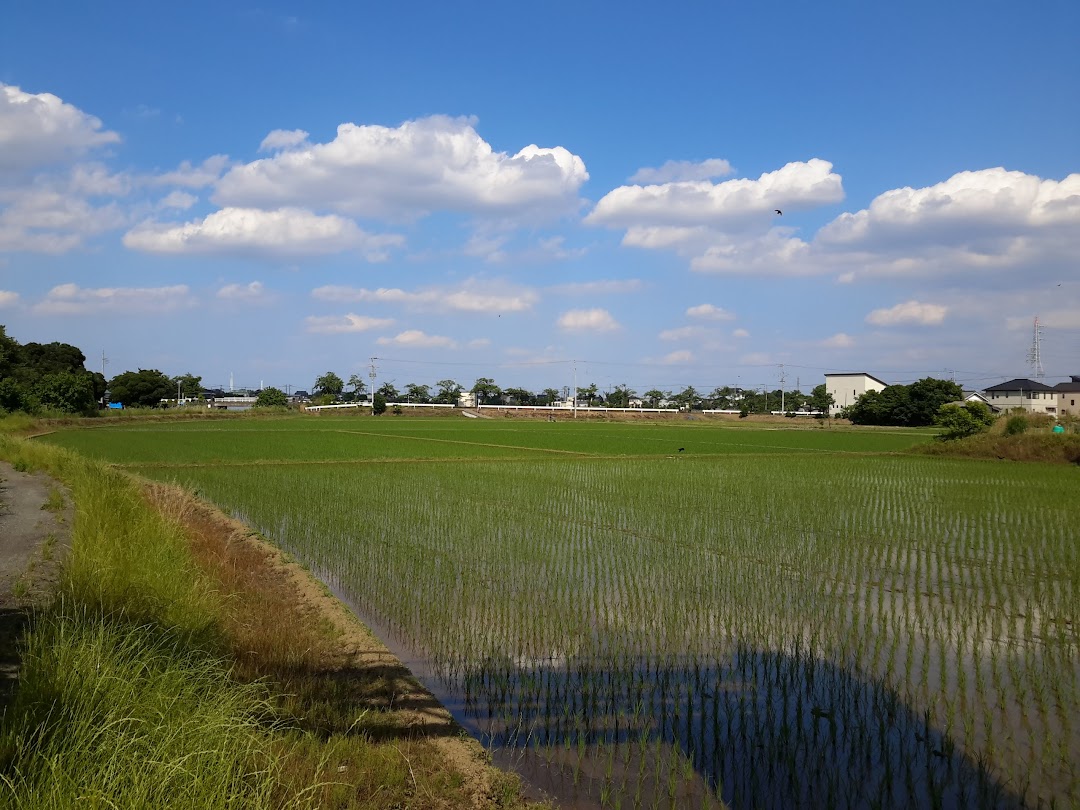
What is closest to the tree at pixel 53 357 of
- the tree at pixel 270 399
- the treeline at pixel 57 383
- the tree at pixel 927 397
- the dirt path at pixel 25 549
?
the treeline at pixel 57 383

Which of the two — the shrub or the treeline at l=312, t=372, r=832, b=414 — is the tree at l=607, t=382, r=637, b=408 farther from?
the shrub

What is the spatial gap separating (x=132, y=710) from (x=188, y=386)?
10805cm

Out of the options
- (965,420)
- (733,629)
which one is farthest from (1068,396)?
(733,629)

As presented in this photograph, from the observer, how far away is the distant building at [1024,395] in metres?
78.4

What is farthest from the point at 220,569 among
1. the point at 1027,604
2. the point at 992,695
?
the point at 1027,604

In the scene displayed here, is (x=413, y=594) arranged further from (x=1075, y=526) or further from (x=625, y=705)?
(x=1075, y=526)

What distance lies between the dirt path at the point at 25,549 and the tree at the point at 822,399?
294ft

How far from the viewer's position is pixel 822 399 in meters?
97.1

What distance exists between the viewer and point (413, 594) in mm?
8414

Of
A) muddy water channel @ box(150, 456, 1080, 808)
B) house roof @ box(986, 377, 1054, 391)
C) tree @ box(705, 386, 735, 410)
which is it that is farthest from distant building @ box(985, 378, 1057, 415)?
muddy water channel @ box(150, 456, 1080, 808)

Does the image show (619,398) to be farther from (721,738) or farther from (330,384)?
(721,738)

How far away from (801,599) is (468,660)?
3.92 m

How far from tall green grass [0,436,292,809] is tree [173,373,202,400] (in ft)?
338

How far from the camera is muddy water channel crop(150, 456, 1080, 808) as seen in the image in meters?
4.55
